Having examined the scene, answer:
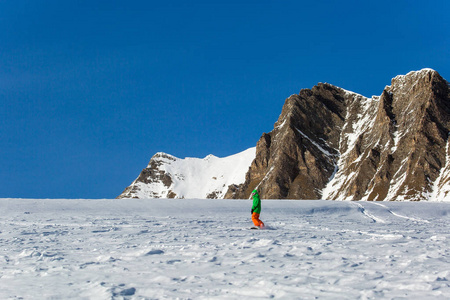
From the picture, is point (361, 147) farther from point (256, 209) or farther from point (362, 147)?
point (256, 209)

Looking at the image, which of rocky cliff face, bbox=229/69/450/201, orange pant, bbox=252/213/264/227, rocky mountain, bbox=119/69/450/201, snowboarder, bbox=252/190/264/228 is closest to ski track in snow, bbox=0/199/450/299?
orange pant, bbox=252/213/264/227

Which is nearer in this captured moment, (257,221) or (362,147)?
(257,221)

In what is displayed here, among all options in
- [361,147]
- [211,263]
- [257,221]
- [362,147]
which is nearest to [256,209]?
[257,221]

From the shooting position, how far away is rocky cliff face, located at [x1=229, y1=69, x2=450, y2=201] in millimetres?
138250

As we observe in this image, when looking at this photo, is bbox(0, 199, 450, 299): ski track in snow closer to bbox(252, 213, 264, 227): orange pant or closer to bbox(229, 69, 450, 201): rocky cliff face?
bbox(252, 213, 264, 227): orange pant

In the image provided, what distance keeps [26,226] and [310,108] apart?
176006 mm

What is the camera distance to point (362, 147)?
16588 cm

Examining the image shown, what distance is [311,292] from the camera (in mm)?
7996

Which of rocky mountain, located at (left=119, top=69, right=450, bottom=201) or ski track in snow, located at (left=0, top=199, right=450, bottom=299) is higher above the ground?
rocky mountain, located at (left=119, top=69, right=450, bottom=201)

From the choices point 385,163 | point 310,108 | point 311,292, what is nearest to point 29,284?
point 311,292

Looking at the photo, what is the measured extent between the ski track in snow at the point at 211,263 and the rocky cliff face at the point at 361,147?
12166 cm

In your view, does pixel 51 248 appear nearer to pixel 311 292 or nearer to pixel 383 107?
pixel 311 292

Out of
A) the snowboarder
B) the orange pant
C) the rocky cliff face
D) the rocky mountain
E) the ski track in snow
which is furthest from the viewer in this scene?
the rocky cliff face

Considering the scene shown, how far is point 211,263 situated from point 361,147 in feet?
536
